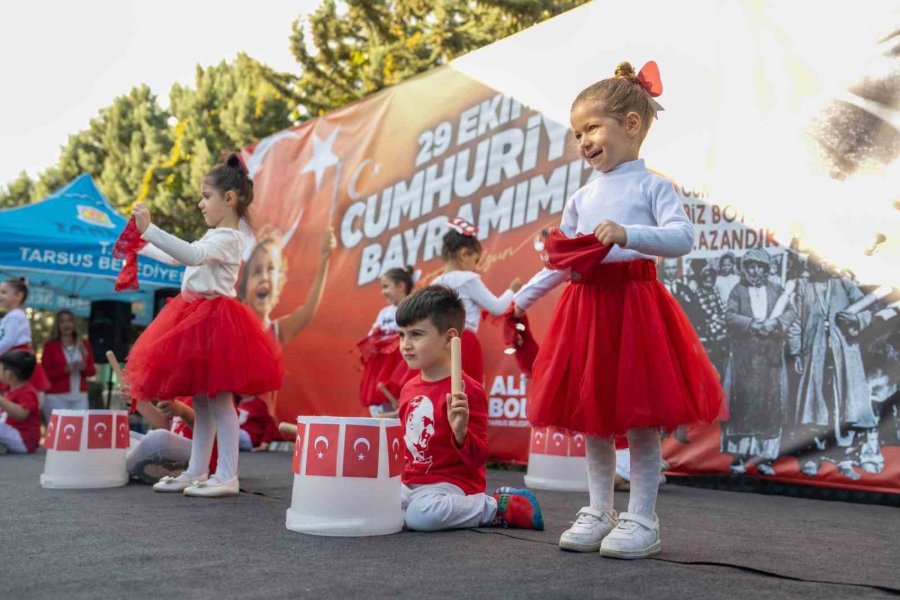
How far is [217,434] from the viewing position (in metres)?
3.27

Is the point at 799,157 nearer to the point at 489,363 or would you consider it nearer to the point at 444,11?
the point at 489,363

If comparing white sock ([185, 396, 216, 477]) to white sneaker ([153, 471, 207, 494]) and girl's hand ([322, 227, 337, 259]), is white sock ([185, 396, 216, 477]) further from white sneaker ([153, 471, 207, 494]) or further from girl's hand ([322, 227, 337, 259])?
girl's hand ([322, 227, 337, 259])

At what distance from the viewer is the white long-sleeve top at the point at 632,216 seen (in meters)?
2.04

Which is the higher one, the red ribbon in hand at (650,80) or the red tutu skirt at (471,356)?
the red ribbon in hand at (650,80)

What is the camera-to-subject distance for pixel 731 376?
4078 mm

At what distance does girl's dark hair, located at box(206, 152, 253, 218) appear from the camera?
3.35 m

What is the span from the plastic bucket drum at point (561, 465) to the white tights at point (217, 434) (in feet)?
4.73

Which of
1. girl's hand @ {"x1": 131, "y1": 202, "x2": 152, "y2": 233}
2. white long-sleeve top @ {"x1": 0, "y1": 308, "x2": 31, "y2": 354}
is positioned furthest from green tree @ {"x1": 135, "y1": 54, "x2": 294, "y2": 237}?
girl's hand @ {"x1": 131, "y1": 202, "x2": 152, "y2": 233}

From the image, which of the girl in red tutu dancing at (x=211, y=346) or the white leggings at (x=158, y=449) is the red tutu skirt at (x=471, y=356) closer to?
the girl in red tutu dancing at (x=211, y=346)

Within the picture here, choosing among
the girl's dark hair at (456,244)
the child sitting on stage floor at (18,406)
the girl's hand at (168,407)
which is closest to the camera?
the girl's hand at (168,407)

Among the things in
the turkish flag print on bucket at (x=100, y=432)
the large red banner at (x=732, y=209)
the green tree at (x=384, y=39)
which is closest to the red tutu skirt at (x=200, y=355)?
the turkish flag print on bucket at (x=100, y=432)

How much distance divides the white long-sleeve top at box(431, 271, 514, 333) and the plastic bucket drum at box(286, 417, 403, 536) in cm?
163

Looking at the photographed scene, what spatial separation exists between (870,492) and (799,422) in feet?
1.38

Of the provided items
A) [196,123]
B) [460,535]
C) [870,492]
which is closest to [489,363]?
[870,492]
